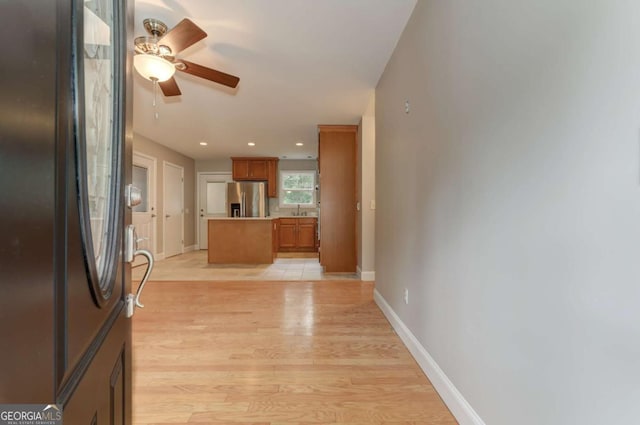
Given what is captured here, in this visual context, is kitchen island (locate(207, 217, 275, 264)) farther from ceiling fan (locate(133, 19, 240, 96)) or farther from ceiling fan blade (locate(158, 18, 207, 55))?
ceiling fan blade (locate(158, 18, 207, 55))

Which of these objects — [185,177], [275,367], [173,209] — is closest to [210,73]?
[275,367]

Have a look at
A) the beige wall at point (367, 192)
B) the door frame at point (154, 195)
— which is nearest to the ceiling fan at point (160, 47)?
the beige wall at point (367, 192)

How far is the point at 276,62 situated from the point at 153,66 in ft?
3.29

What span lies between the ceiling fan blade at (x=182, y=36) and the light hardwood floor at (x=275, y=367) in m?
2.09

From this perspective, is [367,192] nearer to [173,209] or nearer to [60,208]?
[60,208]

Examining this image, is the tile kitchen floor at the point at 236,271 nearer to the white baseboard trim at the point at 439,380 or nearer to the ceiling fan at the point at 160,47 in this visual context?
the white baseboard trim at the point at 439,380

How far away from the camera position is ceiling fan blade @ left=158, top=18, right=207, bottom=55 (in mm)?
1903

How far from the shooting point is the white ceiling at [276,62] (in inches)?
79.7

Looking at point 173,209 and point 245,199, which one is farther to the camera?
point 245,199

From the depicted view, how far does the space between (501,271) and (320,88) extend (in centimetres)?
270

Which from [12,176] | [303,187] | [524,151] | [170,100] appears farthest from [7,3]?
[303,187]

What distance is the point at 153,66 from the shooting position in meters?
2.15

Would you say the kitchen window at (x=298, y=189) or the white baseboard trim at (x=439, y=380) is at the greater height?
the kitchen window at (x=298, y=189)

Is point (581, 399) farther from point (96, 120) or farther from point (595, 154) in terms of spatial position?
point (96, 120)
